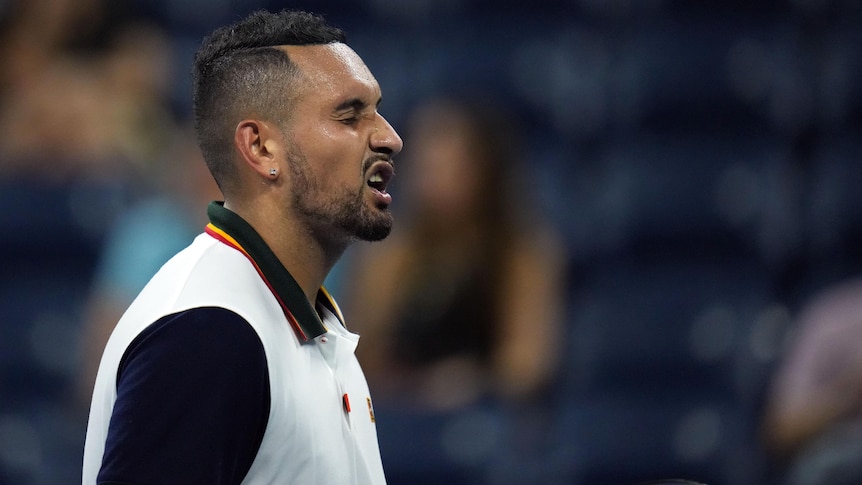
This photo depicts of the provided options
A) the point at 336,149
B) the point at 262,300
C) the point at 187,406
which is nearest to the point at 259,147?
the point at 336,149

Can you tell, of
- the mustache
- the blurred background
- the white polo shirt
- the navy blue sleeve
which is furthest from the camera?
the blurred background

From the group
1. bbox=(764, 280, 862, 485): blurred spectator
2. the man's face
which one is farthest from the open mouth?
bbox=(764, 280, 862, 485): blurred spectator

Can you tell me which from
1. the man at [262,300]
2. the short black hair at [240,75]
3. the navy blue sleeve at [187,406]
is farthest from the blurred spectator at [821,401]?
the navy blue sleeve at [187,406]

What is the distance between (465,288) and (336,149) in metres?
1.89

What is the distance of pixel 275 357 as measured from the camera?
159 cm

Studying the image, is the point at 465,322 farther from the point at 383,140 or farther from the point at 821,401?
the point at 383,140

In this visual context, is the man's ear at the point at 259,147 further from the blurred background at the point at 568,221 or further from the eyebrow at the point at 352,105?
the blurred background at the point at 568,221

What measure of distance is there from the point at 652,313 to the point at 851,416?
2.37ft

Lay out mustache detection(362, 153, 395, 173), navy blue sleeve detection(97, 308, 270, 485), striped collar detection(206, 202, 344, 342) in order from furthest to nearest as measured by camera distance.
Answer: mustache detection(362, 153, 395, 173), striped collar detection(206, 202, 344, 342), navy blue sleeve detection(97, 308, 270, 485)

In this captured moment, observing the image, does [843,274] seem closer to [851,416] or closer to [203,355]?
[851,416]

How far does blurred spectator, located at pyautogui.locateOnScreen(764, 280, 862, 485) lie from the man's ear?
7.23 ft

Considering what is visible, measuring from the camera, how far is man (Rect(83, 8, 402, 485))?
1.43m

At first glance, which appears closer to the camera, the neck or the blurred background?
the neck

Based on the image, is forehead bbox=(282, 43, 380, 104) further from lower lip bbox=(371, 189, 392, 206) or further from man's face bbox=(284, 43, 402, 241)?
lower lip bbox=(371, 189, 392, 206)
